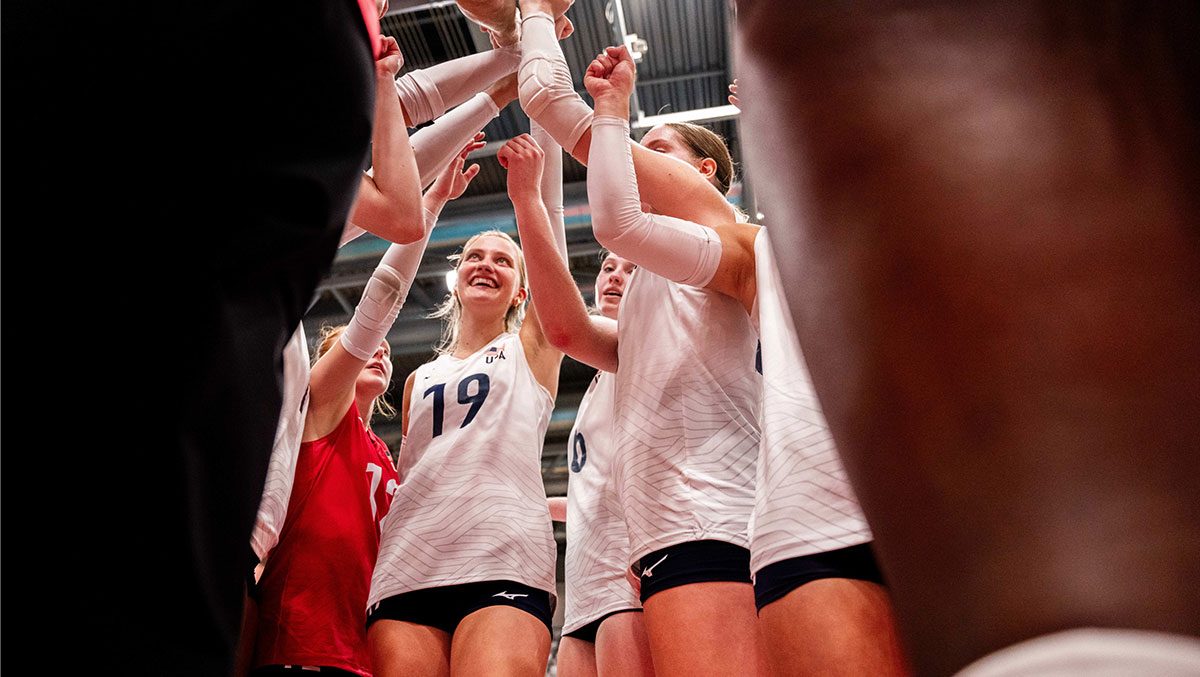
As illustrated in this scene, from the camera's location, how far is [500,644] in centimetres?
162

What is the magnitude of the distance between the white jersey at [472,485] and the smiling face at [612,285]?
32 centimetres

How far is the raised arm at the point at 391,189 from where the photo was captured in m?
1.49

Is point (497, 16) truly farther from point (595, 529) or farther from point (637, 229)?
point (595, 529)

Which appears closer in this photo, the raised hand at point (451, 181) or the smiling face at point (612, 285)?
the raised hand at point (451, 181)

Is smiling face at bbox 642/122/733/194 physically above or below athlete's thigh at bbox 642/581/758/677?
above

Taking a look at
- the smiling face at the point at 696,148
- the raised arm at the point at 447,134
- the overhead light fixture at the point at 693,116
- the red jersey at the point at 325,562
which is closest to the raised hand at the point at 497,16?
the raised arm at the point at 447,134

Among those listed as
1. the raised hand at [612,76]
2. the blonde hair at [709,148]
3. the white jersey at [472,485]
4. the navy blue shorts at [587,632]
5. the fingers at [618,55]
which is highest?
the fingers at [618,55]

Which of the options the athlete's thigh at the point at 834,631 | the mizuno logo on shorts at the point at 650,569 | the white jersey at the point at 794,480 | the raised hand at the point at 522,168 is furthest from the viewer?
the raised hand at the point at 522,168

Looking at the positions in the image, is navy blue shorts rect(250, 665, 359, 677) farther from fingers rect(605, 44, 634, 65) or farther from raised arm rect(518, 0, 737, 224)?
fingers rect(605, 44, 634, 65)

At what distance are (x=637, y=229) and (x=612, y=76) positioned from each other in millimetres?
320

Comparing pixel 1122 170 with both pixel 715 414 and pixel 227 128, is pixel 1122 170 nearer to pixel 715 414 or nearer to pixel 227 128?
pixel 227 128

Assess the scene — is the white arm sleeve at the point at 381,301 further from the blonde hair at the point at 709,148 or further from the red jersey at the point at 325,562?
the blonde hair at the point at 709,148

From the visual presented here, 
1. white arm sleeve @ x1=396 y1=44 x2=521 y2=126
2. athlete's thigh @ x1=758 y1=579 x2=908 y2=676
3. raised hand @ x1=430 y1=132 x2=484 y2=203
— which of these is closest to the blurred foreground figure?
athlete's thigh @ x1=758 y1=579 x2=908 y2=676

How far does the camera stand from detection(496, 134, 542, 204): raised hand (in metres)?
1.85
